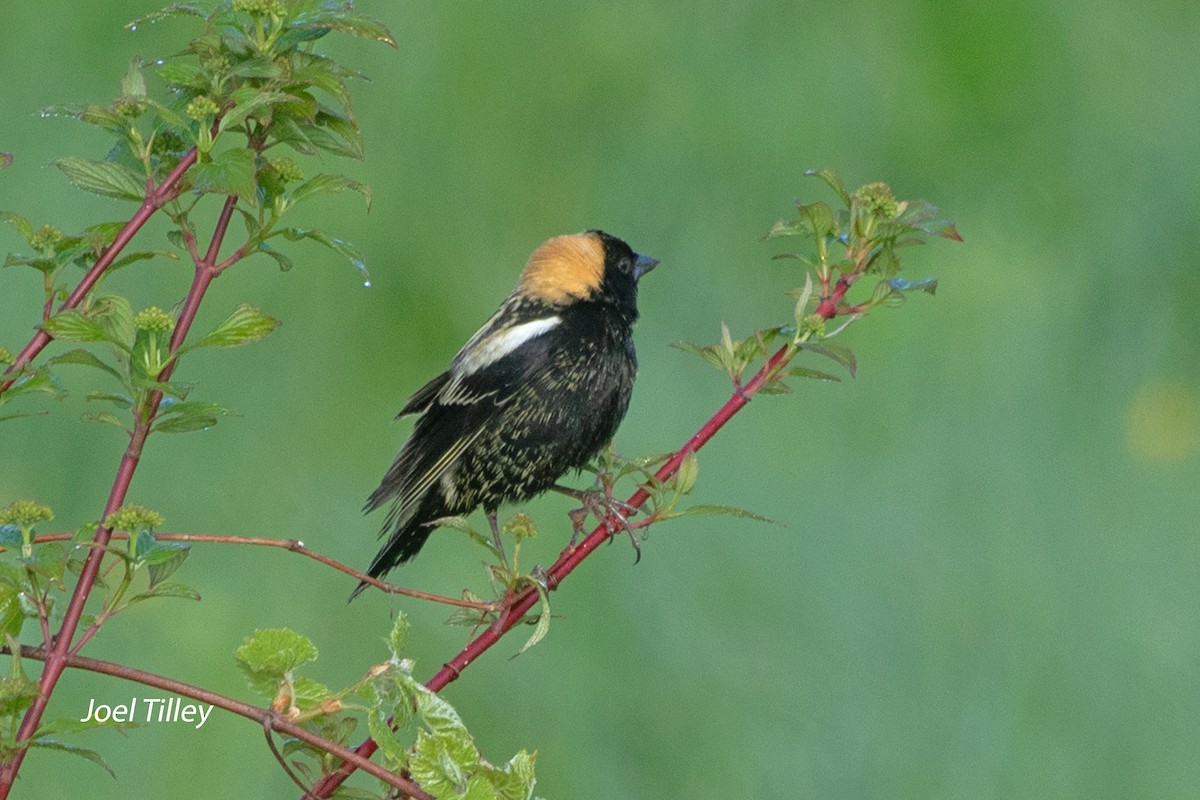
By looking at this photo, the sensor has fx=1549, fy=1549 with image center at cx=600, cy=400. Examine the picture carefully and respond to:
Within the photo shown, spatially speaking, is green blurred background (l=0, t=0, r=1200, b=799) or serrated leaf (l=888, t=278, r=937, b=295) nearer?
serrated leaf (l=888, t=278, r=937, b=295)

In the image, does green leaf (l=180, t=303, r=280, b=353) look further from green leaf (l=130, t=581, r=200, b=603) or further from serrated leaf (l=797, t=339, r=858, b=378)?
serrated leaf (l=797, t=339, r=858, b=378)

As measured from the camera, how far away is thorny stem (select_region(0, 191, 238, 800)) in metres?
1.05

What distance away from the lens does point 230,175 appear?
44.3 inches

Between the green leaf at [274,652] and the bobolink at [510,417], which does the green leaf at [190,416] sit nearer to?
the green leaf at [274,652]

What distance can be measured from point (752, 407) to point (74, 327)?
8.46 feet

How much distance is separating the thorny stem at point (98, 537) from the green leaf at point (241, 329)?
24mm

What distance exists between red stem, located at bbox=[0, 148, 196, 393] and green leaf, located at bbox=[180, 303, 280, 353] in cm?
10

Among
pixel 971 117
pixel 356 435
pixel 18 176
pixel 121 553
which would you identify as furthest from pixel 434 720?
pixel 971 117

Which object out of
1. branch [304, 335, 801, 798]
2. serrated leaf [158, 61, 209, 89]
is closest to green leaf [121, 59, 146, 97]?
serrated leaf [158, 61, 209, 89]

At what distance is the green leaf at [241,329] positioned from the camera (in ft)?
3.80

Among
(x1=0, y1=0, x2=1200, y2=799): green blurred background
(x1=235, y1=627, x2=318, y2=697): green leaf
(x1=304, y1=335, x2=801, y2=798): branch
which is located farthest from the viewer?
(x1=0, y1=0, x2=1200, y2=799): green blurred background

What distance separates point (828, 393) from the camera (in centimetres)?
366

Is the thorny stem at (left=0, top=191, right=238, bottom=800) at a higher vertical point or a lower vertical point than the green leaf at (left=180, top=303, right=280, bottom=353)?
lower

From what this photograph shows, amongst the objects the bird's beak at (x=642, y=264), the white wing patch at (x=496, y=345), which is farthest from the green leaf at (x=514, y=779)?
the bird's beak at (x=642, y=264)
